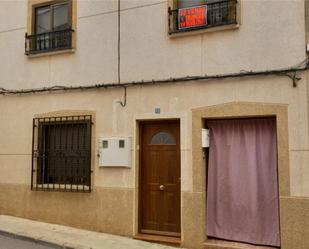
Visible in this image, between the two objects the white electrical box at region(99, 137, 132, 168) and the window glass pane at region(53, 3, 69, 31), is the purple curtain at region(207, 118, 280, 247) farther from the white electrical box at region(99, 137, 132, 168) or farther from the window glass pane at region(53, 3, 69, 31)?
the window glass pane at region(53, 3, 69, 31)

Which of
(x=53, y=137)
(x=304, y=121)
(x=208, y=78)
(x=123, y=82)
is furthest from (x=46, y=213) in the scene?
(x=304, y=121)

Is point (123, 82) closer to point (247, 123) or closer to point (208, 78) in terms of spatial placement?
point (208, 78)

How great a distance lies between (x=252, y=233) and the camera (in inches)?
273

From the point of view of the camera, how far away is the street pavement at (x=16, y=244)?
23.6ft

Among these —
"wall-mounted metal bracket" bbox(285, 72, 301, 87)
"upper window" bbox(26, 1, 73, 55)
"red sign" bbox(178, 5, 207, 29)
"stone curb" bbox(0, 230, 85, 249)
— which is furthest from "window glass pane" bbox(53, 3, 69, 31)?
"wall-mounted metal bracket" bbox(285, 72, 301, 87)

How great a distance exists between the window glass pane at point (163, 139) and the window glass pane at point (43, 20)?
3.51 meters

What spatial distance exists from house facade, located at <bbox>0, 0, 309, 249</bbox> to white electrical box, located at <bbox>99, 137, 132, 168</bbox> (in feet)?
0.06

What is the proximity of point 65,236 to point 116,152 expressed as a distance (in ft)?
6.02

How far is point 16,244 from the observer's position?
24.2 feet

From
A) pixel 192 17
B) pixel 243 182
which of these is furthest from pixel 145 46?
pixel 243 182

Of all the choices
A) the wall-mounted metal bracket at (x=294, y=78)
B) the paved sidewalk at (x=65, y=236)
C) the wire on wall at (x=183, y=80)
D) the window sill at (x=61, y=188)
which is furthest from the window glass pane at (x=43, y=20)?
the wall-mounted metal bracket at (x=294, y=78)

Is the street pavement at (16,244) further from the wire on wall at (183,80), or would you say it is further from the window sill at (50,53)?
the window sill at (50,53)

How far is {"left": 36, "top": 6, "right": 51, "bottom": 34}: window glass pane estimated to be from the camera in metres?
9.04

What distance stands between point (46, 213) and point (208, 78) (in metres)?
4.45
